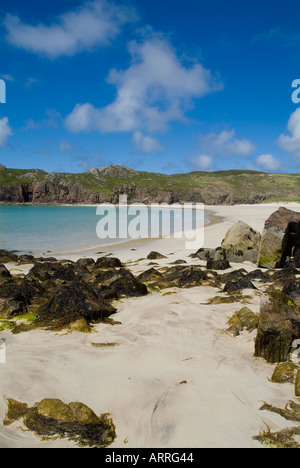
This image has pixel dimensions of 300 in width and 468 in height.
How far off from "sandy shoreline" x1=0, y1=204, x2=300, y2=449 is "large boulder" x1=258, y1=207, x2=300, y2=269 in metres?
6.56

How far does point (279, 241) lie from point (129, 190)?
430ft

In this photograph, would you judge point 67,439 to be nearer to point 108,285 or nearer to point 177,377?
point 177,377

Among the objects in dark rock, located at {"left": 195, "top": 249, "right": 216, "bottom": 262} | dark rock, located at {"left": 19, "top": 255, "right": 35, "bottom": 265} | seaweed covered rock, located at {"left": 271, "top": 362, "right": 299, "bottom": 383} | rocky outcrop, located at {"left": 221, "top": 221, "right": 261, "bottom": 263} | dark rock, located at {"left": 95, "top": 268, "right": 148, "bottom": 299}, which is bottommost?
dark rock, located at {"left": 19, "top": 255, "right": 35, "bottom": 265}

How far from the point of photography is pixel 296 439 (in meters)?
3.25

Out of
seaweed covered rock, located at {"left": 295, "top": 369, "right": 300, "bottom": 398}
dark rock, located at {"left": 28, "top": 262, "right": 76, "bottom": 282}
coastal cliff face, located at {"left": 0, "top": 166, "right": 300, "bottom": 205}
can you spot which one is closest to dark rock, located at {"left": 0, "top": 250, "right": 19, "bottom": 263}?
dark rock, located at {"left": 28, "top": 262, "right": 76, "bottom": 282}

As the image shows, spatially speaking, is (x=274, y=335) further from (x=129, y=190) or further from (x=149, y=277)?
(x=129, y=190)

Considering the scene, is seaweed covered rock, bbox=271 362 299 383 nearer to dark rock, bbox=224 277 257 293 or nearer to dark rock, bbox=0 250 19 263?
dark rock, bbox=224 277 257 293

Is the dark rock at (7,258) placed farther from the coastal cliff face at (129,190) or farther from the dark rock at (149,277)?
the coastal cliff face at (129,190)

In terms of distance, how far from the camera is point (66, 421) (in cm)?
351

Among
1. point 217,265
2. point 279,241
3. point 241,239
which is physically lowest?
point 217,265

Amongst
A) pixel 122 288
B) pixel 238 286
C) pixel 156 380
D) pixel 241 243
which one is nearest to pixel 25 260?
pixel 122 288

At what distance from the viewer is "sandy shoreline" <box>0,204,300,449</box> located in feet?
11.1

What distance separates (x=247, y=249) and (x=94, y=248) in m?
11.1

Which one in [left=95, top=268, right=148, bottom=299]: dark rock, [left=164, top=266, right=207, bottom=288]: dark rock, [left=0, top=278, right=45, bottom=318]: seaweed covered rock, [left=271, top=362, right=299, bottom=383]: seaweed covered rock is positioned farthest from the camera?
[left=164, top=266, right=207, bottom=288]: dark rock
